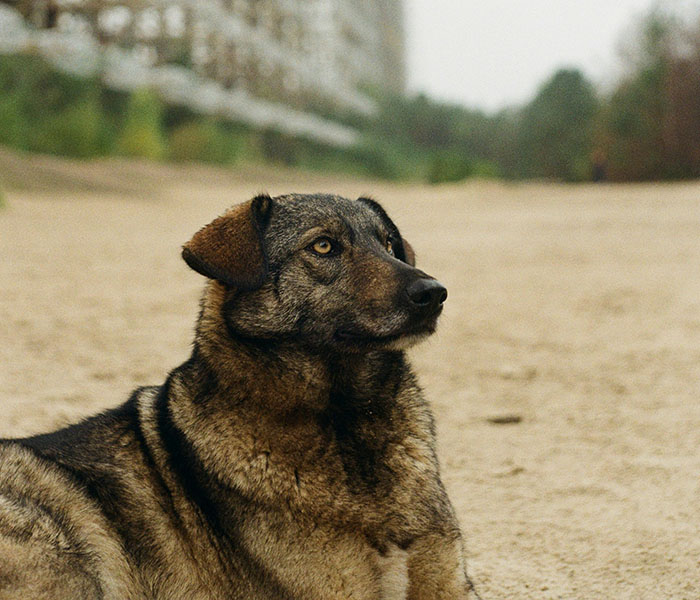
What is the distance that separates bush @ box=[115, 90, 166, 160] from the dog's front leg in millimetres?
20720

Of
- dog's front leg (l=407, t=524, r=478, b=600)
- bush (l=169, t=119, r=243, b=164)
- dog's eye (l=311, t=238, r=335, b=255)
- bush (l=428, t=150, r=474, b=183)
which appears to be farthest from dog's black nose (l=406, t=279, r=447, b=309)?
bush (l=428, t=150, r=474, b=183)

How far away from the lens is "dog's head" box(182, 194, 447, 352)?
10.1 ft

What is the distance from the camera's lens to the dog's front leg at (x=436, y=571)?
2.81 m

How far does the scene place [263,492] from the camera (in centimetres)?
289

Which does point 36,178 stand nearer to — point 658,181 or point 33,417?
point 33,417

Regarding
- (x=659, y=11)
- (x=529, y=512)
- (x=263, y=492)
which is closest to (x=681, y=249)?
(x=529, y=512)

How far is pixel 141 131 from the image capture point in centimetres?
2317

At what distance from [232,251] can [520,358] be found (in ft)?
15.0

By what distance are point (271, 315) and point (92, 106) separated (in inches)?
792

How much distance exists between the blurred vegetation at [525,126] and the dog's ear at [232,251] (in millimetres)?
16681

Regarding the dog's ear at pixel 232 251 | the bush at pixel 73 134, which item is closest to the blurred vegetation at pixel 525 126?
the bush at pixel 73 134

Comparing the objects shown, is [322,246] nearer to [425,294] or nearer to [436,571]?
[425,294]

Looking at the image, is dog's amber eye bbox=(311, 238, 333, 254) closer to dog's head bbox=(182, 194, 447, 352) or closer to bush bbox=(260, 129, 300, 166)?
dog's head bbox=(182, 194, 447, 352)

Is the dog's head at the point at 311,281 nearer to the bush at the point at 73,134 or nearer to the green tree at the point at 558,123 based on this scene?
the bush at the point at 73,134
